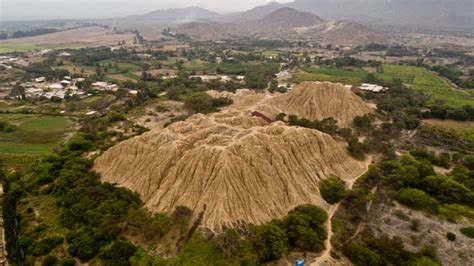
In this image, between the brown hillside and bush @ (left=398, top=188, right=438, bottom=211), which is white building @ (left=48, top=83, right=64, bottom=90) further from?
bush @ (left=398, top=188, right=438, bottom=211)

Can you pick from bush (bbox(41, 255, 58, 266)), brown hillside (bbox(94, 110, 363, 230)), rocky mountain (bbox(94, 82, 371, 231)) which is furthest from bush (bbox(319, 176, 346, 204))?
bush (bbox(41, 255, 58, 266))

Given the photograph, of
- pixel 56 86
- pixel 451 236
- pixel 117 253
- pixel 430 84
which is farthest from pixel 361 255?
pixel 56 86

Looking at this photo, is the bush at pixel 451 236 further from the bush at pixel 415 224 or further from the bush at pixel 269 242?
the bush at pixel 269 242

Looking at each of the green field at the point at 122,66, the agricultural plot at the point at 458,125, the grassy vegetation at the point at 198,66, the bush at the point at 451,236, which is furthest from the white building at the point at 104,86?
the bush at the point at 451,236

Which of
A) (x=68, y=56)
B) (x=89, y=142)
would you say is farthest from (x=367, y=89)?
(x=68, y=56)

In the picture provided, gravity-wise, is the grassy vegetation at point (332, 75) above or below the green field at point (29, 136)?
above

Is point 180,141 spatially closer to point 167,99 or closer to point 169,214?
point 169,214
